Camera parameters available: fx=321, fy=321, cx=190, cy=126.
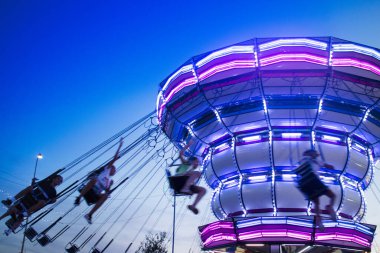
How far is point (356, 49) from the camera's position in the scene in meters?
13.3

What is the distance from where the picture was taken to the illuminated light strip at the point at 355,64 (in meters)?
13.5

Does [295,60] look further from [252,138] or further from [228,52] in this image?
[252,138]

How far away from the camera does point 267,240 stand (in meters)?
14.4

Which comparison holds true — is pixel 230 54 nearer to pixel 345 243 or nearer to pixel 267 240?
pixel 267 240

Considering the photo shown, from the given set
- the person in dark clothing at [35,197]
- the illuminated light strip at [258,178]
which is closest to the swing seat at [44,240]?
the person in dark clothing at [35,197]

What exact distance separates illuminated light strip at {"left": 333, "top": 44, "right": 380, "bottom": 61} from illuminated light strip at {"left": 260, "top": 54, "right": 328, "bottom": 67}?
25.9 inches

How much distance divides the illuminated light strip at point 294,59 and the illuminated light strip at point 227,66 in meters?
0.56

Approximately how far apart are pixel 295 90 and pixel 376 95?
145 inches

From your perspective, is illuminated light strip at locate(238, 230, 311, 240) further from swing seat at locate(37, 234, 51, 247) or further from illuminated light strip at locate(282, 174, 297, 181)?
swing seat at locate(37, 234, 51, 247)

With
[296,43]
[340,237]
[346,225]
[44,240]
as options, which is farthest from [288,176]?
[44,240]

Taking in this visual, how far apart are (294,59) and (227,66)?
285cm

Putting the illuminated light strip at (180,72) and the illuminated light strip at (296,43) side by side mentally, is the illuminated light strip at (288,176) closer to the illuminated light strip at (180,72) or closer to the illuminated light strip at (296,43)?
the illuminated light strip at (296,43)

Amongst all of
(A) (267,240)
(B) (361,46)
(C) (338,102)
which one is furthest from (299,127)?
(A) (267,240)

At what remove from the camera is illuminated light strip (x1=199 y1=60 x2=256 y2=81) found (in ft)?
46.1
